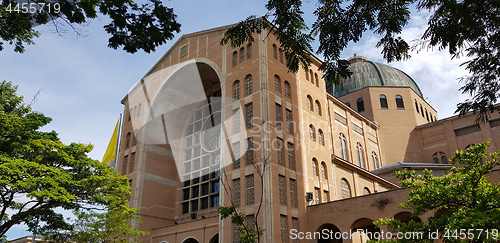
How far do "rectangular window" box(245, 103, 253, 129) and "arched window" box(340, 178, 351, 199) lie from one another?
858cm

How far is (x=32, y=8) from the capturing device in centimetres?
662

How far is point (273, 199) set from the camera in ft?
63.6

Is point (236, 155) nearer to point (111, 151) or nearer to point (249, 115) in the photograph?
point (249, 115)

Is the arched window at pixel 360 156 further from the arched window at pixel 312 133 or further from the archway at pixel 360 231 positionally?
the archway at pixel 360 231

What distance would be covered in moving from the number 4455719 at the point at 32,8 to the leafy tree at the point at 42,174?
9804mm

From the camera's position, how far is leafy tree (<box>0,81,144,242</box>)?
15.1 meters

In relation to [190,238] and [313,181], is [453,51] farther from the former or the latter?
[190,238]

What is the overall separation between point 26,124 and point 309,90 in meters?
17.4

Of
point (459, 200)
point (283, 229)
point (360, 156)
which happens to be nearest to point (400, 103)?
point (360, 156)

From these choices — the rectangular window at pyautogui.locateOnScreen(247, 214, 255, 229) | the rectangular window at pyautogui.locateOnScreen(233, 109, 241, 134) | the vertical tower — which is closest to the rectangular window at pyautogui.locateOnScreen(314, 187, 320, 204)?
the rectangular window at pyautogui.locateOnScreen(247, 214, 255, 229)

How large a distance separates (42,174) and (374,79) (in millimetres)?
37447

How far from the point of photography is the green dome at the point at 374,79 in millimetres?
43656

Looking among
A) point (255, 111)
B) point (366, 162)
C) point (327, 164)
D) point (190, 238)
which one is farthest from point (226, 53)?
point (366, 162)

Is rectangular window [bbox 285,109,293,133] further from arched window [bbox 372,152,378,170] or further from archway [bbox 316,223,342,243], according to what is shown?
arched window [bbox 372,152,378,170]
